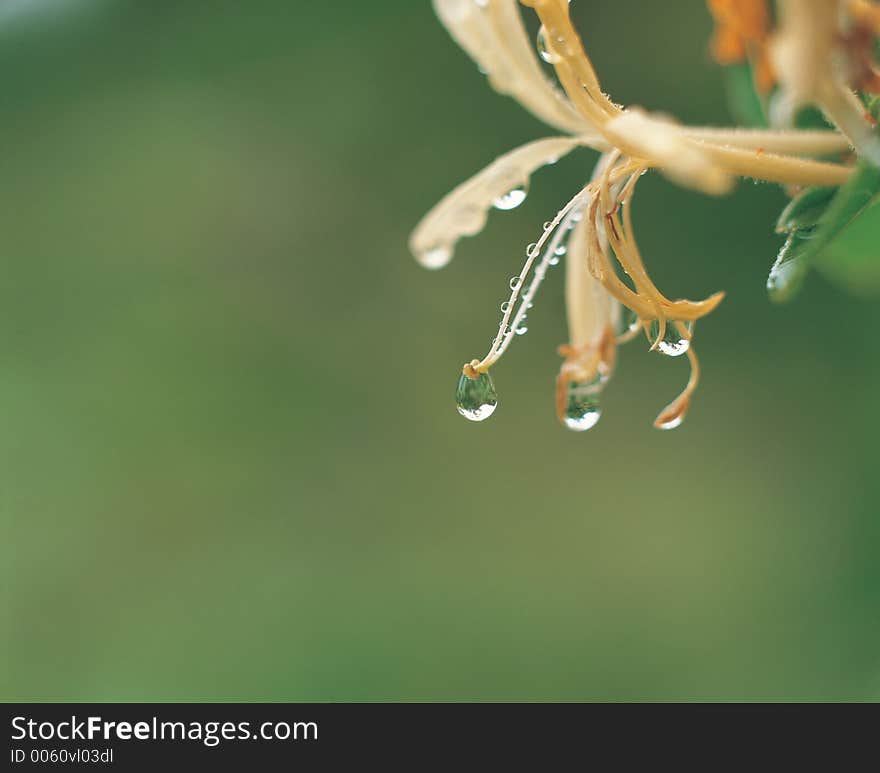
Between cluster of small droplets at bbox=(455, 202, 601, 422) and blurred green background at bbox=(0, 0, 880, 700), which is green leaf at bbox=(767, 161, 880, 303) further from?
blurred green background at bbox=(0, 0, 880, 700)

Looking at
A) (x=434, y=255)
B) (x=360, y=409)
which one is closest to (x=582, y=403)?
(x=434, y=255)

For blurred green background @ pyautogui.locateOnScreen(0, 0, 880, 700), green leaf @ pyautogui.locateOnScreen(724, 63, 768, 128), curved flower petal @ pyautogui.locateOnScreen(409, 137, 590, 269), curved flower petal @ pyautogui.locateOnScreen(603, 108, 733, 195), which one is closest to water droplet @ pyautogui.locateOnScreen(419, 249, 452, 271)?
curved flower petal @ pyautogui.locateOnScreen(409, 137, 590, 269)

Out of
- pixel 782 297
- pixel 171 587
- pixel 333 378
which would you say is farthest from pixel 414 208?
pixel 782 297

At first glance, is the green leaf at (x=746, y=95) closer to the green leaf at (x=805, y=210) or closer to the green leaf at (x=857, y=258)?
the green leaf at (x=857, y=258)

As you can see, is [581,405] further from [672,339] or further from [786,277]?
[786,277]

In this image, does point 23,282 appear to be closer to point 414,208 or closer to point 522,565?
point 414,208

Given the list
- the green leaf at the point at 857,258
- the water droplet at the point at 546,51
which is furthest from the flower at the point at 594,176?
the green leaf at the point at 857,258
